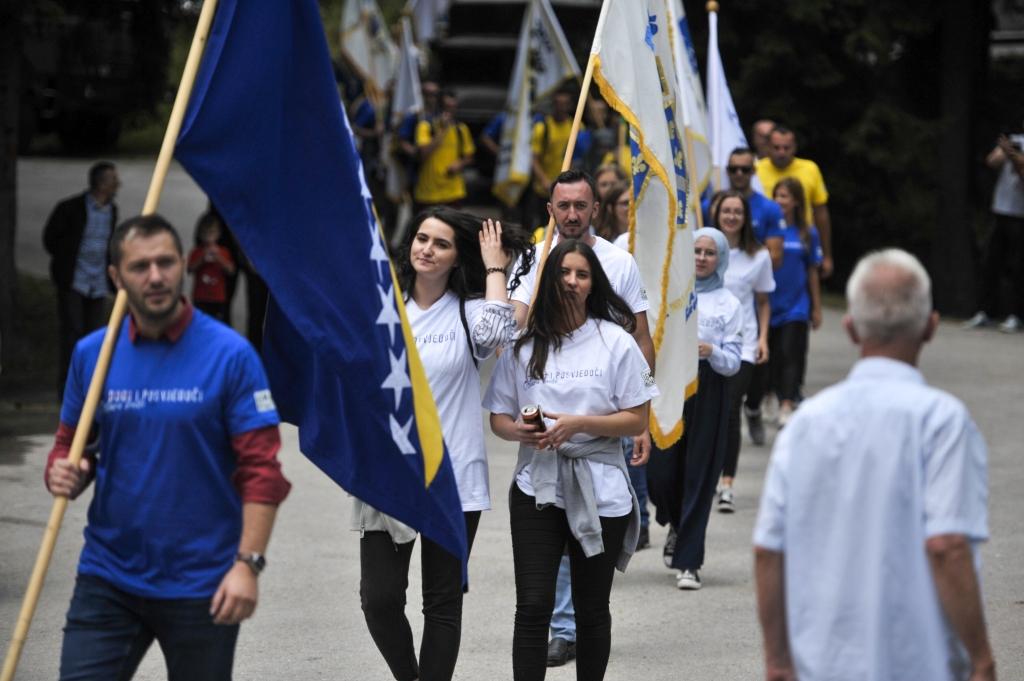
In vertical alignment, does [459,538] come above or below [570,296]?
below

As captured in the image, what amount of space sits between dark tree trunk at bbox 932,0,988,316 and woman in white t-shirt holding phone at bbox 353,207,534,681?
53.8ft

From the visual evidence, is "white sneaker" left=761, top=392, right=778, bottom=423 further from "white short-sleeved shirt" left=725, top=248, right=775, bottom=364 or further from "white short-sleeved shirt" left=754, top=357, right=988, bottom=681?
"white short-sleeved shirt" left=754, top=357, right=988, bottom=681

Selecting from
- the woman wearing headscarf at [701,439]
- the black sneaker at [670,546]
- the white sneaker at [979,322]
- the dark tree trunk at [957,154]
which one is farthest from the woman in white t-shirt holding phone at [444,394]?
the dark tree trunk at [957,154]

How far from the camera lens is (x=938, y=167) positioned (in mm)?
22391

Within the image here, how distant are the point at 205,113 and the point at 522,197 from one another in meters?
17.2

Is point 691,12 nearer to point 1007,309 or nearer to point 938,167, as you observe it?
point 938,167

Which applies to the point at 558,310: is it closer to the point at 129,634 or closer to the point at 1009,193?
the point at 129,634

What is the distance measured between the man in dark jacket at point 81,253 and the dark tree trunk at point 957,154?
11605 mm

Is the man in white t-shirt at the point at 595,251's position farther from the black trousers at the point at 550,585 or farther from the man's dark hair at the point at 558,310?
the black trousers at the point at 550,585

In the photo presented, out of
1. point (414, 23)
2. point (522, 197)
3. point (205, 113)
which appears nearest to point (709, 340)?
point (205, 113)

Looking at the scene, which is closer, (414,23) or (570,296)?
(570,296)

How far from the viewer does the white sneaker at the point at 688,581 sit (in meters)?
8.59

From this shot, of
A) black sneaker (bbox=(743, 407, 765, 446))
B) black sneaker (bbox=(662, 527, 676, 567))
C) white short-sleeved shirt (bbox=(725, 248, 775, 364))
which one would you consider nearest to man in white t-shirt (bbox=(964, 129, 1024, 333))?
black sneaker (bbox=(743, 407, 765, 446))

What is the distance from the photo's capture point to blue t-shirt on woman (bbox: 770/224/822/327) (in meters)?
13.1
